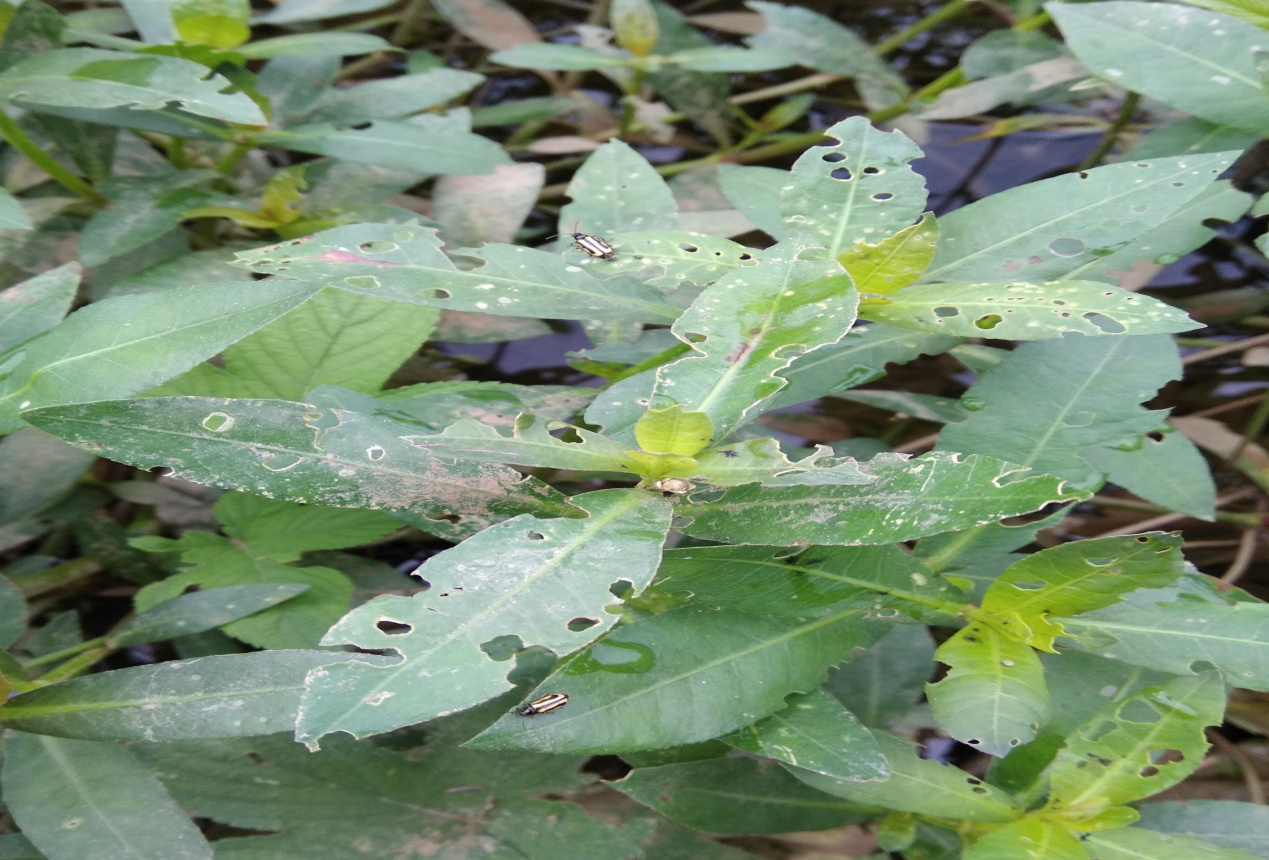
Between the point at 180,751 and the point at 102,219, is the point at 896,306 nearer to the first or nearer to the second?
the point at 180,751

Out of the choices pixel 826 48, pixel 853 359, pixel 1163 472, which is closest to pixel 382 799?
pixel 853 359

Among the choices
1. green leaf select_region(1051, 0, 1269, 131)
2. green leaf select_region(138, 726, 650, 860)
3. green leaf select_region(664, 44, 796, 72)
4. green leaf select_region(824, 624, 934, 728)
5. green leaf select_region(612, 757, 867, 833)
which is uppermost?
green leaf select_region(1051, 0, 1269, 131)

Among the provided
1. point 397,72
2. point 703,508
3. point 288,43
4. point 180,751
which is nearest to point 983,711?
point 703,508

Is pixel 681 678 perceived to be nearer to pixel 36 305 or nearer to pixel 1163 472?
pixel 1163 472

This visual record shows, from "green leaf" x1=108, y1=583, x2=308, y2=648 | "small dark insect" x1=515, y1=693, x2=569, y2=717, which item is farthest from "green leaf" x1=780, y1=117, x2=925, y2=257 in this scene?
"green leaf" x1=108, y1=583, x2=308, y2=648

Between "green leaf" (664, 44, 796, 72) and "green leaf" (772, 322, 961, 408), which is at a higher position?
"green leaf" (664, 44, 796, 72)

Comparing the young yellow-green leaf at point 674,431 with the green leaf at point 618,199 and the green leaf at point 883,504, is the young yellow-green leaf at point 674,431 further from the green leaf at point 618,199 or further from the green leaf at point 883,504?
the green leaf at point 618,199

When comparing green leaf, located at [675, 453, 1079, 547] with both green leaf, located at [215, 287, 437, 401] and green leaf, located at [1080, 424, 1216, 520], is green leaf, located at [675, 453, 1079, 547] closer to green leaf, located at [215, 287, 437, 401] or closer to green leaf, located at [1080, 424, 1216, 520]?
green leaf, located at [1080, 424, 1216, 520]
